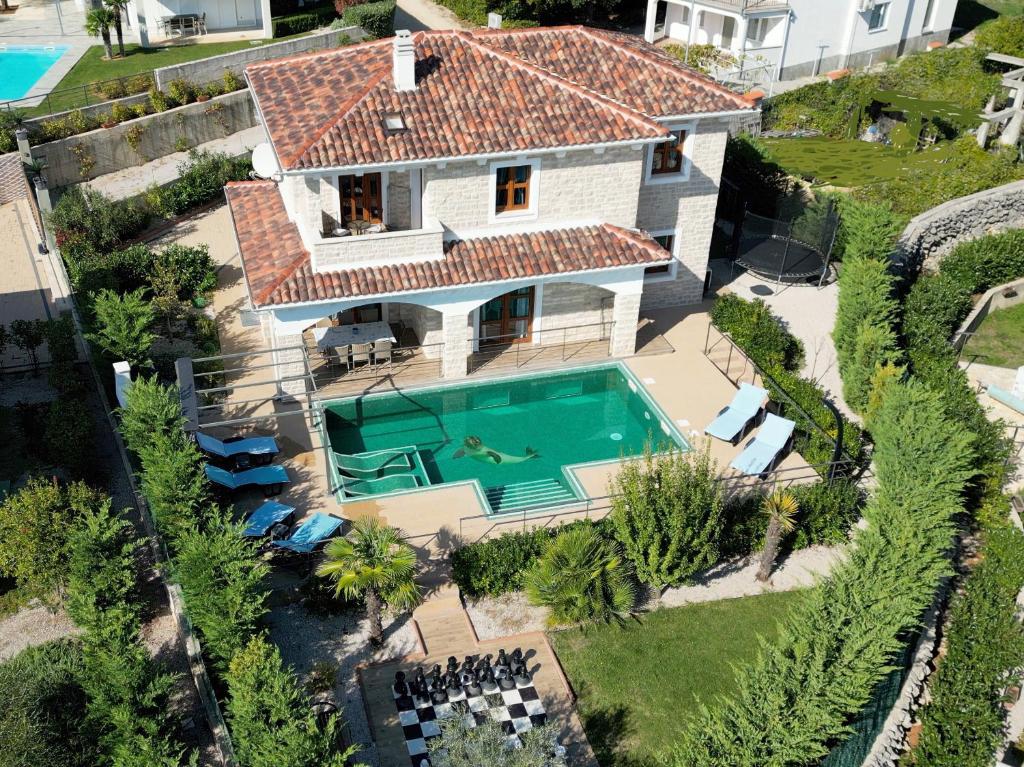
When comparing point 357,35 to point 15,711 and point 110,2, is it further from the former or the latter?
point 15,711

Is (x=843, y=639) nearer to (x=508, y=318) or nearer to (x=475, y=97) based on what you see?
(x=508, y=318)

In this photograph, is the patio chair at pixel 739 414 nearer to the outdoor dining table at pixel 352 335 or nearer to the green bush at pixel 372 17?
the outdoor dining table at pixel 352 335

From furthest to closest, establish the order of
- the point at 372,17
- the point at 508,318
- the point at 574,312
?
the point at 372,17, the point at 574,312, the point at 508,318

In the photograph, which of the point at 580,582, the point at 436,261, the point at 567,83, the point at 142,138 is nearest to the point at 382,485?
the point at 436,261

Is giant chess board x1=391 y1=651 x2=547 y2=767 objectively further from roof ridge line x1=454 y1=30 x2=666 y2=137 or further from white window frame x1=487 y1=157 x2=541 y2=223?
roof ridge line x1=454 y1=30 x2=666 y2=137

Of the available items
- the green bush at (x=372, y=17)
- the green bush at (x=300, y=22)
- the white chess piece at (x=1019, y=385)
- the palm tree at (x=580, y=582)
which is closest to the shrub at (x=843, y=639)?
the palm tree at (x=580, y=582)

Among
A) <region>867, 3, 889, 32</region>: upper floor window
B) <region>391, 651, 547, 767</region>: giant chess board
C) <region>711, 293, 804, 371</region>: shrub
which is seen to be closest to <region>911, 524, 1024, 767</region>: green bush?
<region>391, 651, 547, 767</region>: giant chess board
